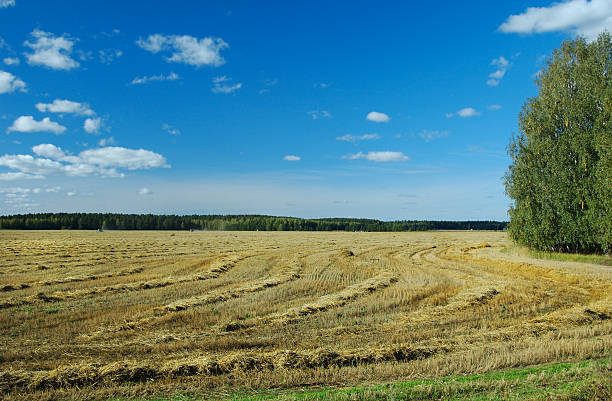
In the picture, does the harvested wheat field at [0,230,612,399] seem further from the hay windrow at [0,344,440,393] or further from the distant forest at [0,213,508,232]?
the distant forest at [0,213,508,232]

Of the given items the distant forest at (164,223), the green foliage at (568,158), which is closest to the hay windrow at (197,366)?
the green foliage at (568,158)

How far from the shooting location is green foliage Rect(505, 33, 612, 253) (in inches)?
1141

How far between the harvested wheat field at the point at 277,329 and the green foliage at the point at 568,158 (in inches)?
327

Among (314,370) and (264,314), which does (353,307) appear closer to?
(264,314)

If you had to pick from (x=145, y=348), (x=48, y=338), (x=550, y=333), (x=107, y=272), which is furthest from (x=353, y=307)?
(x=107, y=272)

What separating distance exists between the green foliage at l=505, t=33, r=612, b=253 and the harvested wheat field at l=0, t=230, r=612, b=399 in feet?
27.2

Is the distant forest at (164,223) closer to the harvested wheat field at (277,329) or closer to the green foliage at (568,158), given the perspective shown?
the green foliage at (568,158)

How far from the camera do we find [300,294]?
57.8 feet

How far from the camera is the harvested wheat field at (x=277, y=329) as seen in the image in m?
8.06

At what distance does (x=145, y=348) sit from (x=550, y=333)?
10613 mm

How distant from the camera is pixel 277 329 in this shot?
12.0 meters

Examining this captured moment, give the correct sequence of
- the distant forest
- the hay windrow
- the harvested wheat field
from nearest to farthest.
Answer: the hay windrow, the harvested wheat field, the distant forest

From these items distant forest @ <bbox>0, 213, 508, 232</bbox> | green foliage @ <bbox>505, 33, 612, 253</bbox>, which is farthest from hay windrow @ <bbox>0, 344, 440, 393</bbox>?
distant forest @ <bbox>0, 213, 508, 232</bbox>

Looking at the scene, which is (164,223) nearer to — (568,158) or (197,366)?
(568,158)
